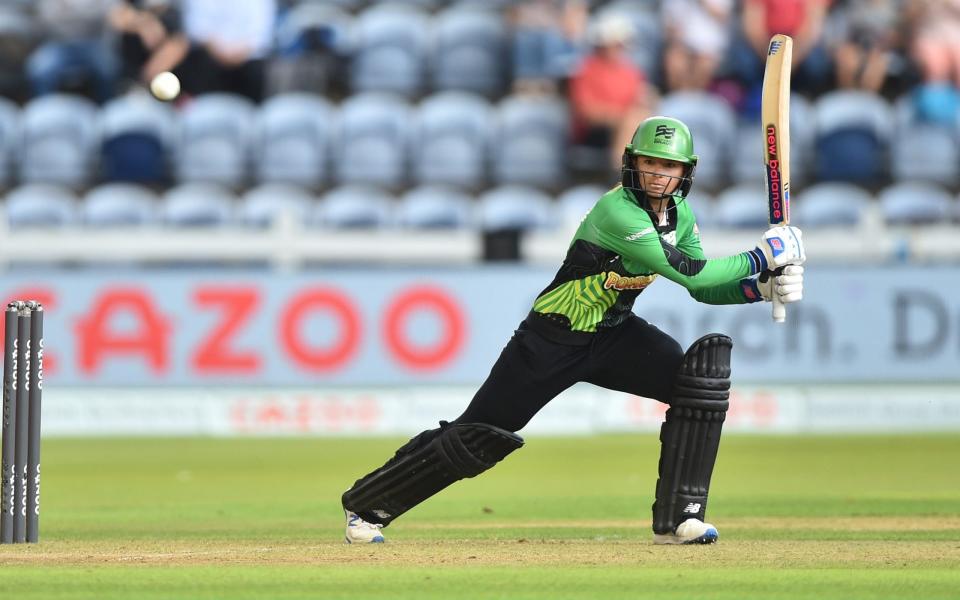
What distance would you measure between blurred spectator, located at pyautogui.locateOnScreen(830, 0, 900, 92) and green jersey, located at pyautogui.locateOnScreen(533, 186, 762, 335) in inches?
393

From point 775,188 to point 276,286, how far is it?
7.65 meters

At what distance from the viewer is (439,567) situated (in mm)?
5992

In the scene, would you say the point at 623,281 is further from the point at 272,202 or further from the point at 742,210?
the point at 272,202

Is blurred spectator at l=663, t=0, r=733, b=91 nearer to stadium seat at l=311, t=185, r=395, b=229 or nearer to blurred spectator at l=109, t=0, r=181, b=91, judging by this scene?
stadium seat at l=311, t=185, r=395, b=229

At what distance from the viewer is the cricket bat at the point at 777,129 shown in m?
6.87

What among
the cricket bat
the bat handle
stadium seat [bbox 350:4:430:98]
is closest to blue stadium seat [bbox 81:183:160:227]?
stadium seat [bbox 350:4:430:98]

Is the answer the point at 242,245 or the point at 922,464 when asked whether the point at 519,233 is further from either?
the point at 922,464

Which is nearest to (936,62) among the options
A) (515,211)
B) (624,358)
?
(515,211)

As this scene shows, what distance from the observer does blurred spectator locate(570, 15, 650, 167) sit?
15.4 metres

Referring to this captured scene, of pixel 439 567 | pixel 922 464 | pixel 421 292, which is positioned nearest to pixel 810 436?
pixel 922 464

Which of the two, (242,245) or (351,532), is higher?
(242,245)

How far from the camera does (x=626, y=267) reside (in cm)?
668

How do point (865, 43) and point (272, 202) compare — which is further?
point (865, 43)

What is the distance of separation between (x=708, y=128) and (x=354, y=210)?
3.43 m
